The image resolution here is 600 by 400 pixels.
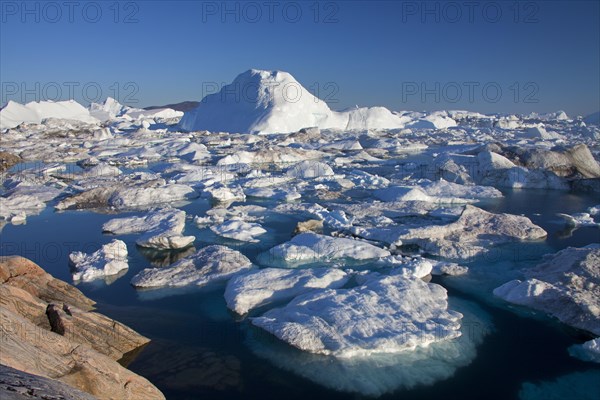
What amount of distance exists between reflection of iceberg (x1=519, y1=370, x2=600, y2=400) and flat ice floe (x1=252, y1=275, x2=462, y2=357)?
2.82 ft

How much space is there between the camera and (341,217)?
30.3ft

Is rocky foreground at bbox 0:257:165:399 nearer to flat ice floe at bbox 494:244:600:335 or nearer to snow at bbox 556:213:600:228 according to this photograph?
flat ice floe at bbox 494:244:600:335

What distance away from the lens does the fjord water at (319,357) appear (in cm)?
405

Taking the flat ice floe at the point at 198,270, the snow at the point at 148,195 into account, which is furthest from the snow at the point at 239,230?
the snow at the point at 148,195

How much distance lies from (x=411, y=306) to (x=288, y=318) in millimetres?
1382

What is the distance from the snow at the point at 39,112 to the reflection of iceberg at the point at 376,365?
150 ft

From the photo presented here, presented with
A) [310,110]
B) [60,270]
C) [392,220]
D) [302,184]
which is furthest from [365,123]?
[60,270]

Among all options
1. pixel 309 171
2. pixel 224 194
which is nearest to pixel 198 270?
pixel 224 194

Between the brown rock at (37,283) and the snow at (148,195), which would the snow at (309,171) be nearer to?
the snow at (148,195)

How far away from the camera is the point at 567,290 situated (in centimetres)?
545

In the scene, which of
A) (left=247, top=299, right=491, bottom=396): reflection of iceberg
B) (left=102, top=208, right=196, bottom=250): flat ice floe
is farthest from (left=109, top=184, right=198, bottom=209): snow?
(left=247, top=299, right=491, bottom=396): reflection of iceberg

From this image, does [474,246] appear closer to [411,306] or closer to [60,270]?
[411,306]

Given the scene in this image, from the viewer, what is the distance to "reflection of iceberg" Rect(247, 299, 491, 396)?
160 inches

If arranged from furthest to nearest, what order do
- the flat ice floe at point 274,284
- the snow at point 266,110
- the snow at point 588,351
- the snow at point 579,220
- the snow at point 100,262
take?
1. the snow at point 266,110
2. the snow at point 579,220
3. the snow at point 100,262
4. the flat ice floe at point 274,284
5. the snow at point 588,351
